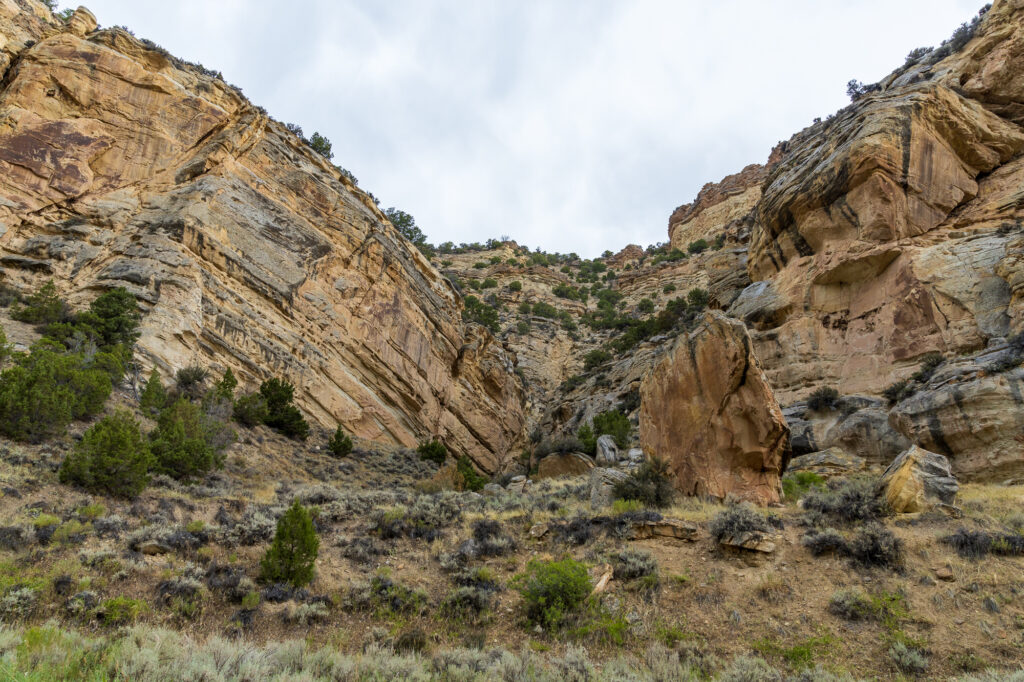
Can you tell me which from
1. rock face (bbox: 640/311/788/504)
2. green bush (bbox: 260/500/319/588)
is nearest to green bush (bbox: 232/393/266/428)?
green bush (bbox: 260/500/319/588)

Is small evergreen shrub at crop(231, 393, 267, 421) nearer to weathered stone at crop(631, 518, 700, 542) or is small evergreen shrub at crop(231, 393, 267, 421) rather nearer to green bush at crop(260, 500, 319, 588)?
green bush at crop(260, 500, 319, 588)

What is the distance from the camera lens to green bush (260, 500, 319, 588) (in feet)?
28.6

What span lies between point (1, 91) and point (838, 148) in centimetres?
4071

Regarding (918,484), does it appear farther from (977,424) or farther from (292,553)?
(292,553)

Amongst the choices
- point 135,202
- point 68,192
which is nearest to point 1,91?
point 68,192

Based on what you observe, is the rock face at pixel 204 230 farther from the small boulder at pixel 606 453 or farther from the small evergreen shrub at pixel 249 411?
the small boulder at pixel 606 453

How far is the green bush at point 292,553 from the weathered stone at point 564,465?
17895 millimetres

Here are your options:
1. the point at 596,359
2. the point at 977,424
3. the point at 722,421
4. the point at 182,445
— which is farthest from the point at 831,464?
the point at 596,359

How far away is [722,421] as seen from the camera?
14.0 m

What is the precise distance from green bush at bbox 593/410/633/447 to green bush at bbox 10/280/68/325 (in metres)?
23.6

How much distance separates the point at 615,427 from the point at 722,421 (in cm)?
1587

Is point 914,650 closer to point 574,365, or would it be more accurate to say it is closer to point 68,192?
point 68,192

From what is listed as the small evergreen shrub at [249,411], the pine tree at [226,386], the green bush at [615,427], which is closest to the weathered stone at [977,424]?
the green bush at [615,427]

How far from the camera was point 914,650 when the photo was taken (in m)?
6.52
